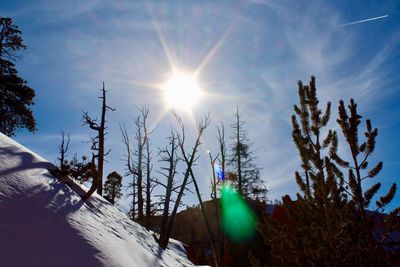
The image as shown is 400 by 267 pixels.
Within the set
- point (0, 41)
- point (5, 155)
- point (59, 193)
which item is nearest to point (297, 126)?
point (59, 193)

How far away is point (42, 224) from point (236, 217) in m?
11.4

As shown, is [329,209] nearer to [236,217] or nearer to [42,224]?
[42,224]

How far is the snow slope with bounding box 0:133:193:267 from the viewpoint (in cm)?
297

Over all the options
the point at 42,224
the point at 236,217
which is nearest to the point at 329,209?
the point at 42,224

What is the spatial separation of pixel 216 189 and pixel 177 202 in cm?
191

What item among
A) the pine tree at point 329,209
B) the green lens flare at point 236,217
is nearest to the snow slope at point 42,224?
the pine tree at point 329,209

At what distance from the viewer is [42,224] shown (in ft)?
11.5

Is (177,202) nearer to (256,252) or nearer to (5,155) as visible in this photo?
(256,252)

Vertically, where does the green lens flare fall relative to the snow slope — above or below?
above

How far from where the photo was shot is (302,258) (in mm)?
4352

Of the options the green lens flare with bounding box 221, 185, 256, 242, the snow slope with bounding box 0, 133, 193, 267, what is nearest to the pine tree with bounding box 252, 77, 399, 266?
the snow slope with bounding box 0, 133, 193, 267

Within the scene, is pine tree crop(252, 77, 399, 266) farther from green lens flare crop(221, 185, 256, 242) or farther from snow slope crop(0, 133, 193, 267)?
green lens flare crop(221, 185, 256, 242)

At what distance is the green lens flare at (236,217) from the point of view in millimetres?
13133

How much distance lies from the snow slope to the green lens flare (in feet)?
28.6
